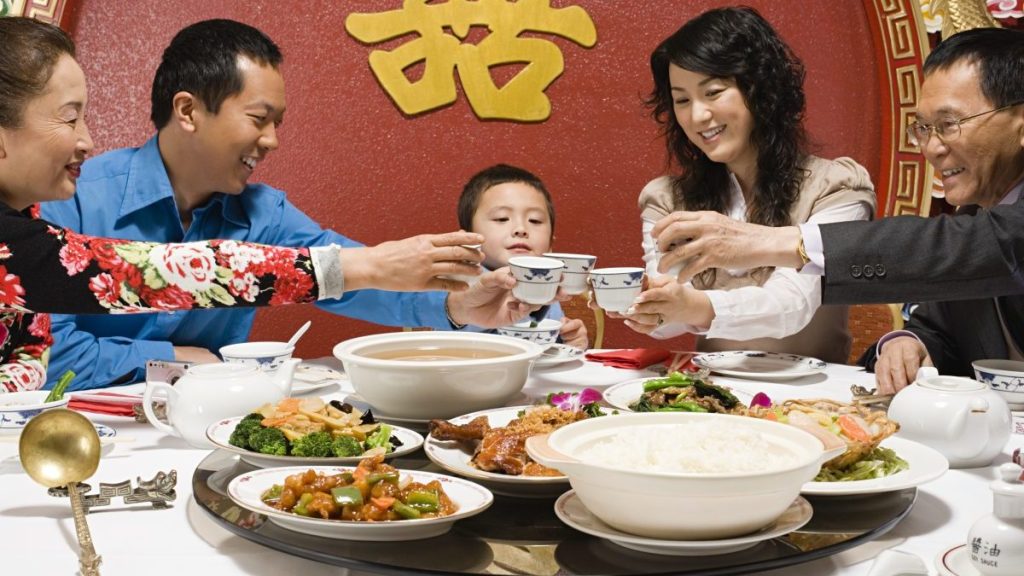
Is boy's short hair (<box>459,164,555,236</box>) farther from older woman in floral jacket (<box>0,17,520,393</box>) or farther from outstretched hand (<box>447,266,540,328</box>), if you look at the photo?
older woman in floral jacket (<box>0,17,520,393</box>)

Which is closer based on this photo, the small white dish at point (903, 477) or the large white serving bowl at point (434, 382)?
the small white dish at point (903, 477)

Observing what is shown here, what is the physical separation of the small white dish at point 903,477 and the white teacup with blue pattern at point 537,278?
70cm

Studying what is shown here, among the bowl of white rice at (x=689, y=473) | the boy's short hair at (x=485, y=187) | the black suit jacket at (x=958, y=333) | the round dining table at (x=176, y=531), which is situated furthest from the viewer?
the boy's short hair at (x=485, y=187)

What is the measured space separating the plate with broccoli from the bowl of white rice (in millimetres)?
356

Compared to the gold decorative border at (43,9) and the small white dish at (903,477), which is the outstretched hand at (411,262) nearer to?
the small white dish at (903,477)

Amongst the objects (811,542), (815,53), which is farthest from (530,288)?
(815,53)

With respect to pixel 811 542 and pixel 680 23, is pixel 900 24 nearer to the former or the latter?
pixel 680 23

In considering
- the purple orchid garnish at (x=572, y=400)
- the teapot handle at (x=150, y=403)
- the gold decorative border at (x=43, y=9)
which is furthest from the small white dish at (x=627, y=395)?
the gold decorative border at (x=43, y=9)

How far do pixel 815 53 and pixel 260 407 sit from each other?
3.48 metres

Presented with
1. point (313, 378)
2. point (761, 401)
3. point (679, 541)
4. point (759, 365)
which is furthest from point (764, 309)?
point (679, 541)

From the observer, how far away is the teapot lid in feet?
4.71

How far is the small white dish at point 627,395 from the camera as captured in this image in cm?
169

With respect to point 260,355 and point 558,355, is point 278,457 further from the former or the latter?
point 558,355

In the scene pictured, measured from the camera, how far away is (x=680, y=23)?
14.1 ft
